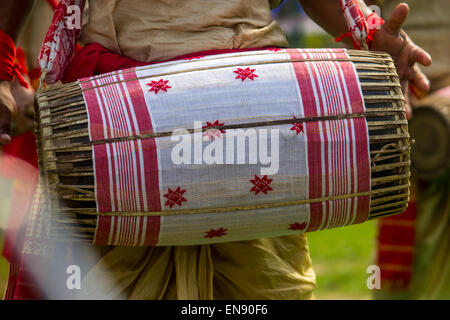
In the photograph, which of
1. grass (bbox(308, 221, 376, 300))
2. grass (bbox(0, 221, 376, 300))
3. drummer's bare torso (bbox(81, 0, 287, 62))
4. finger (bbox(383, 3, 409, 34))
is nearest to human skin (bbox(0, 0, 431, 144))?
finger (bbox(383, 3, 409, 34))

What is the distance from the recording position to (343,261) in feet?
21.6

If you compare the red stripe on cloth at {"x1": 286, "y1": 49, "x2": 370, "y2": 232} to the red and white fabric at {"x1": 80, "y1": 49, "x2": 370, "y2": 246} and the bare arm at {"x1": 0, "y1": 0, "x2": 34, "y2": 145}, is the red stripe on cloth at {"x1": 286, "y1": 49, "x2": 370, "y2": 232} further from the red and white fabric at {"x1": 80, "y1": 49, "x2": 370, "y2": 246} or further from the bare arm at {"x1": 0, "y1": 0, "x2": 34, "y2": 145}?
the bare arm at {"x1": 0, "y1": 0, "x2": 34, "y2": 145}

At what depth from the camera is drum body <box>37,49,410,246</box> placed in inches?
75.7

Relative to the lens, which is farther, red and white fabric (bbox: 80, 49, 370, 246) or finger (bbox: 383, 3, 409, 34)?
finger (bbox: 383, 3, 409, 34)

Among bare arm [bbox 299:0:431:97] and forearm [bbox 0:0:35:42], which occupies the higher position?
forearm [bbox 0:0:35:42]

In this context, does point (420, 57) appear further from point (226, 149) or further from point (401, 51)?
point (226, 149)

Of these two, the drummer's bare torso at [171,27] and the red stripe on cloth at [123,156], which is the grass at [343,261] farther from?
the red stripe on cloth at [123,156]

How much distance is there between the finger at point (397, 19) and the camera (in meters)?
2.15

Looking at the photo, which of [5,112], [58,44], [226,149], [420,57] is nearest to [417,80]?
[420,57]

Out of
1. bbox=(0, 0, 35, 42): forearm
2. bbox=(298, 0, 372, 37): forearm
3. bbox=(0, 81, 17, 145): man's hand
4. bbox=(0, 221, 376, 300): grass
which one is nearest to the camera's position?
bbox=(0, 81, 17, 145): man's hand

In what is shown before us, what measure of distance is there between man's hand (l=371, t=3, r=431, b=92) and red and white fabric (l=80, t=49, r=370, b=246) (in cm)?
25

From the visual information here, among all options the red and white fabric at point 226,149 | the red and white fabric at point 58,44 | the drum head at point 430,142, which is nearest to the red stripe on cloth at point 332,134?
the red and white fabric at point 226,149

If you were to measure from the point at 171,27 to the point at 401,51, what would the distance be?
67 centimetres

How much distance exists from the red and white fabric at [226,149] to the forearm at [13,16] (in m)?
0.35
